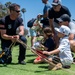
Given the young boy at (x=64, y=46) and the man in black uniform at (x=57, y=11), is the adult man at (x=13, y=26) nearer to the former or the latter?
the man in black uniform at (x=57, y=11)

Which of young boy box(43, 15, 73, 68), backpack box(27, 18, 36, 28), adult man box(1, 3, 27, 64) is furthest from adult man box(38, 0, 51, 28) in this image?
young boy box(43, 15, 73, 68)

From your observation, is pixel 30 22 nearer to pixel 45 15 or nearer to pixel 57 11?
pixel 45 15

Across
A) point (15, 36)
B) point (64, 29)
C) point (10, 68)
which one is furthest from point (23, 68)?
point (64, 29)

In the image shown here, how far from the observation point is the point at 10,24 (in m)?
6.88

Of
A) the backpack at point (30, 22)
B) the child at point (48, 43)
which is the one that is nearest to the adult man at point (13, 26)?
the child at point (48, 43)

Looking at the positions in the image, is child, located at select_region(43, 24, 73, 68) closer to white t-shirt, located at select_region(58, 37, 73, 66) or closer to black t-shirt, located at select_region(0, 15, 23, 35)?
white t-shirt, located at select_region(58, 37, 73, 66)

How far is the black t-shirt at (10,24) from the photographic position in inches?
270

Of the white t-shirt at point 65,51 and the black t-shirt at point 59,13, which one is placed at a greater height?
the black t-shirt at point 59,13

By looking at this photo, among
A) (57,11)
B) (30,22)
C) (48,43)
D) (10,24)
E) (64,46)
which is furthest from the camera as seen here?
(30,22)

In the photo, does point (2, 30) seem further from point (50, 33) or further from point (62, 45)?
point (62, 45)

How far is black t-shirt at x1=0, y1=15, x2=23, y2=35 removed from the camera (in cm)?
685

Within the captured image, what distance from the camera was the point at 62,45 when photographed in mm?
5660

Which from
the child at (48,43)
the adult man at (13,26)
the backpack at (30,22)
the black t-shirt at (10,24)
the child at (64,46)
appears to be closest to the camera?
the child at (64,46)

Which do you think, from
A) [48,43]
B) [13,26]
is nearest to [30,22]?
[48,43]
